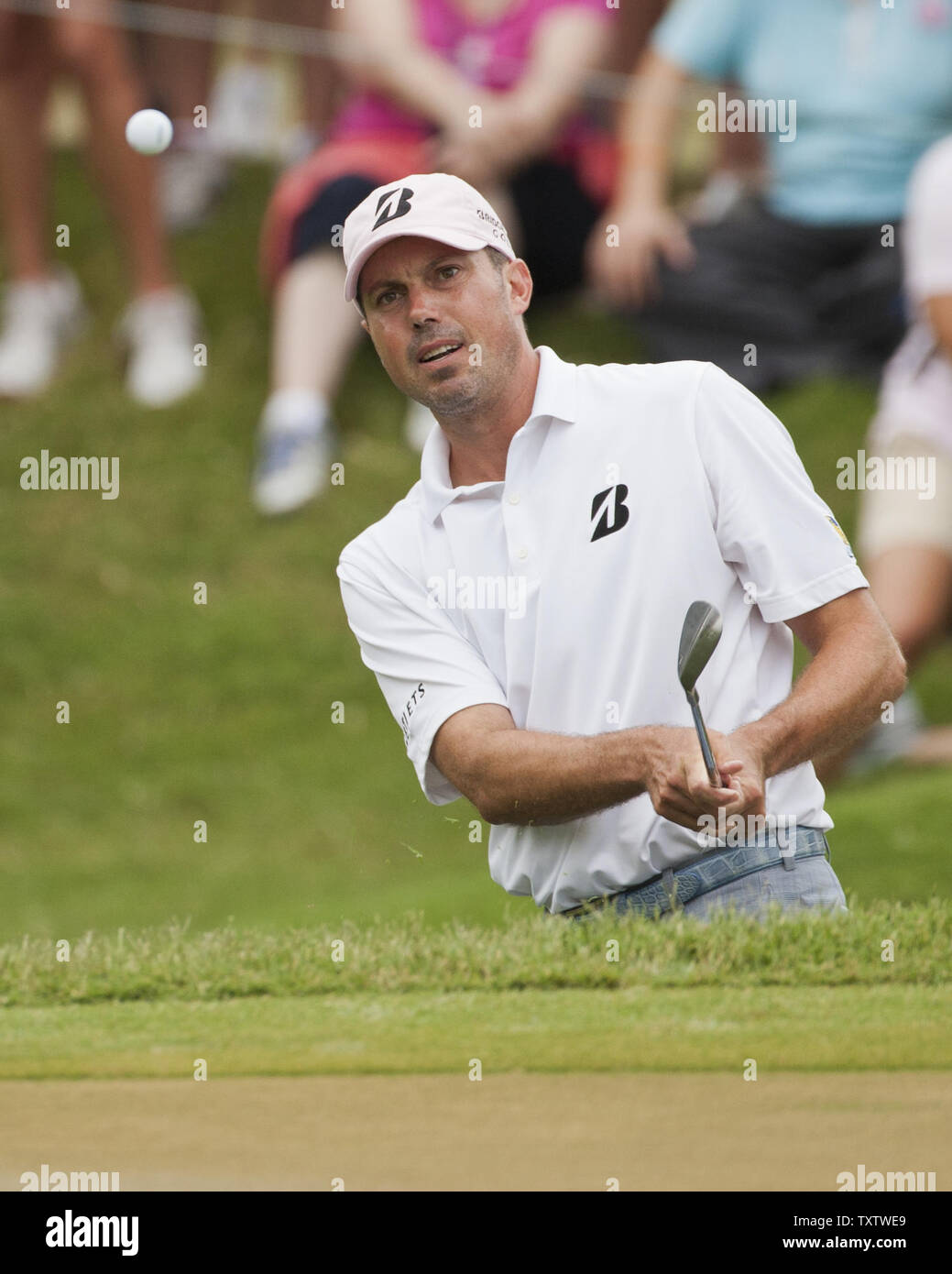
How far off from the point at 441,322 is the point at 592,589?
51 centimetres

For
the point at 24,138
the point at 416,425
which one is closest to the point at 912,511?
the point at 416,425

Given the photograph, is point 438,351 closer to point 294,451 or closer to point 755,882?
point 755,882

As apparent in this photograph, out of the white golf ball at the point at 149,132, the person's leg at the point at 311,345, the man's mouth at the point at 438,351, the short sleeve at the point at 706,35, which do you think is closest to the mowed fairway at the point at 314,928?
the person's leg at the point at 311,345

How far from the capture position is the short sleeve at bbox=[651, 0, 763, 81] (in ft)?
24.0

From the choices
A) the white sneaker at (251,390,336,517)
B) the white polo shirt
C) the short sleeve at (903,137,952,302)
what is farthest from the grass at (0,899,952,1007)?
the white sneaker at (251,390,336,517)

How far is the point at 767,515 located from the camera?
10.7 feet

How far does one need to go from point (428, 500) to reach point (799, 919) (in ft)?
3.17

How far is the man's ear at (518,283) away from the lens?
138 inches

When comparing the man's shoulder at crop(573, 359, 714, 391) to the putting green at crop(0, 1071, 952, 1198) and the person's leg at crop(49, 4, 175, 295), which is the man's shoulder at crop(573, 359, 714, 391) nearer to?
the putting green at crop(0, 1071, 952, 1198)

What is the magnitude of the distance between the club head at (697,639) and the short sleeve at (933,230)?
2.84m

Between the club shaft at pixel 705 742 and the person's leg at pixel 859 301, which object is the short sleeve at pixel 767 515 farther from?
the person's leg at pixel 859 301

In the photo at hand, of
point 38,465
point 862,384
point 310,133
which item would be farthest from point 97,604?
point 862,384

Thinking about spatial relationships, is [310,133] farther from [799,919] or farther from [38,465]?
[799,919]

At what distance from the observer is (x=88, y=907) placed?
7.05 metres
